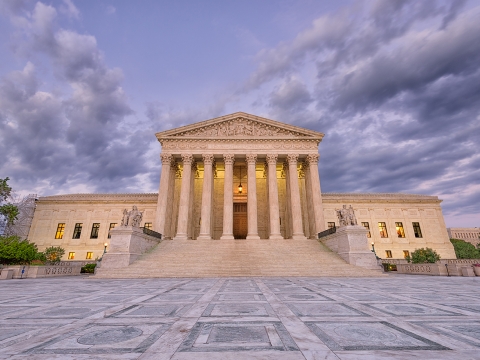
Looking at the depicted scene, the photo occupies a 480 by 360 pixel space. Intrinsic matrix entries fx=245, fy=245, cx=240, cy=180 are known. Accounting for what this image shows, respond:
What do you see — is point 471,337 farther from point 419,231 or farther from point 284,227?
point 419,231

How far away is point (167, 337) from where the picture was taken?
3.28 meters

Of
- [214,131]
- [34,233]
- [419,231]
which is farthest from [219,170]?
[419,231]

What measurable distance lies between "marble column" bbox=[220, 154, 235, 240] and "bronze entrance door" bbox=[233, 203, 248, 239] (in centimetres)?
780

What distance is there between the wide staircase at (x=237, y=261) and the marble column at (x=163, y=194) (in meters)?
2.74

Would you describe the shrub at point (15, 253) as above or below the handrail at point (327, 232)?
below

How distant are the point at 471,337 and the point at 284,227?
3178 centimetres

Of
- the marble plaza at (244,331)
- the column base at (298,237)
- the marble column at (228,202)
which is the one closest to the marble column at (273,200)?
the column base at (298,237)

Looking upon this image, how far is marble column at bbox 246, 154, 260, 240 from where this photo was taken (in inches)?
1074

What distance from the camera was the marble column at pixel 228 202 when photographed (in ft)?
89.5

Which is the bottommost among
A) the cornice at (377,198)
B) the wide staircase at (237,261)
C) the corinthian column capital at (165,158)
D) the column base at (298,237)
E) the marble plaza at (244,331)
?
the marble plaza at (244,331)

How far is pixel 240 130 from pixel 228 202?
9507mm

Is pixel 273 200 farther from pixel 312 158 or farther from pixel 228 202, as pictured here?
pixel 312 158

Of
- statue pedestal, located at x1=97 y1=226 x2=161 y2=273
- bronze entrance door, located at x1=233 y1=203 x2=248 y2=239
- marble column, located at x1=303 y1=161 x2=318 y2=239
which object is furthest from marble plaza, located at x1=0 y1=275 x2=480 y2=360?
bronze entrance door, located at x1=233 y1=203 x2=248 y2=239

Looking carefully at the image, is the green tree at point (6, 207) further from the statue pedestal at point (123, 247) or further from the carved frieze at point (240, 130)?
the carved frieze at point (240, 130)
